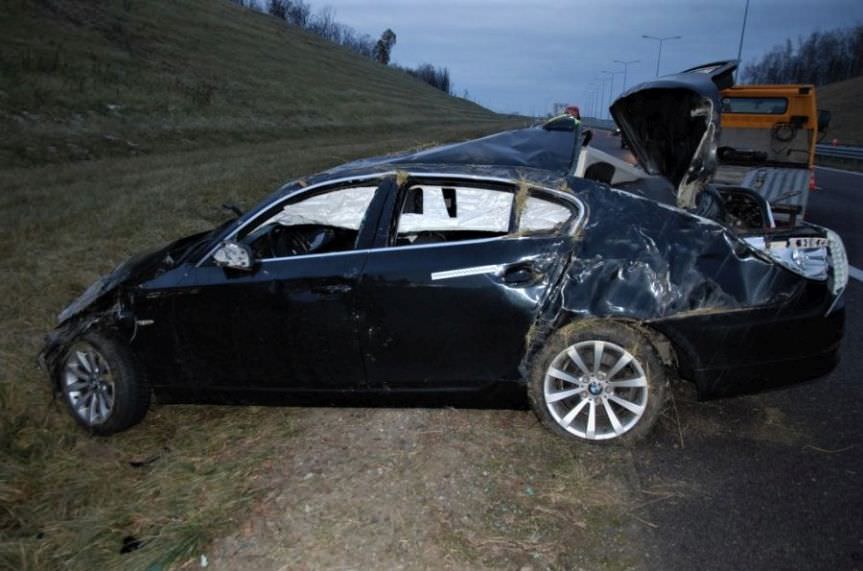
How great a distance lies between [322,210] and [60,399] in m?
2.23

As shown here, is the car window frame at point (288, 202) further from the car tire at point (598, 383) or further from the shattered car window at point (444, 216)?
the car tire at point (598, 383)

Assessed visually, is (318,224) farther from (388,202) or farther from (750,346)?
(750,346)

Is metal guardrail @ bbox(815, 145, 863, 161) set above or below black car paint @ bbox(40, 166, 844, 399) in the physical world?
above

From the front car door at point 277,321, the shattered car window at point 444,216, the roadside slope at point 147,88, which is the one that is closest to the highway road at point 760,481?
the shattered car window at point 444,216

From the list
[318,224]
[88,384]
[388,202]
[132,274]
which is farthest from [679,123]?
[88,384]

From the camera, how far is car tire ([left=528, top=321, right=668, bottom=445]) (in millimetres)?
3445

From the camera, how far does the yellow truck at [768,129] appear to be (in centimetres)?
1091

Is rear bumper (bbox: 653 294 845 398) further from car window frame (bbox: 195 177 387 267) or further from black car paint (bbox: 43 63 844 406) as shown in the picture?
car window frame (bbox: 195 177 387 267)

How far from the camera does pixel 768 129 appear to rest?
11477 mm

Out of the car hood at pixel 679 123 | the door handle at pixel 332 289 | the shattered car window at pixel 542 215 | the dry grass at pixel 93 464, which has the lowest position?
the dry grass at pixel 93 464

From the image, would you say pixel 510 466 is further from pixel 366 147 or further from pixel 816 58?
pixel 816 58

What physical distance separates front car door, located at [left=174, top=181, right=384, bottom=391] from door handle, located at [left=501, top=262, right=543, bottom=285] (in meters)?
0.84

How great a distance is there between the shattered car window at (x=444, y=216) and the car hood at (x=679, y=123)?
1399 mm

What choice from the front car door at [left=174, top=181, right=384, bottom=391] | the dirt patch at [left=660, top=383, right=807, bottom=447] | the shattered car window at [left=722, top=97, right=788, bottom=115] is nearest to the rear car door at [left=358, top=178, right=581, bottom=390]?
the front car door at [left=174, top=181, right=384, bottom=391]
